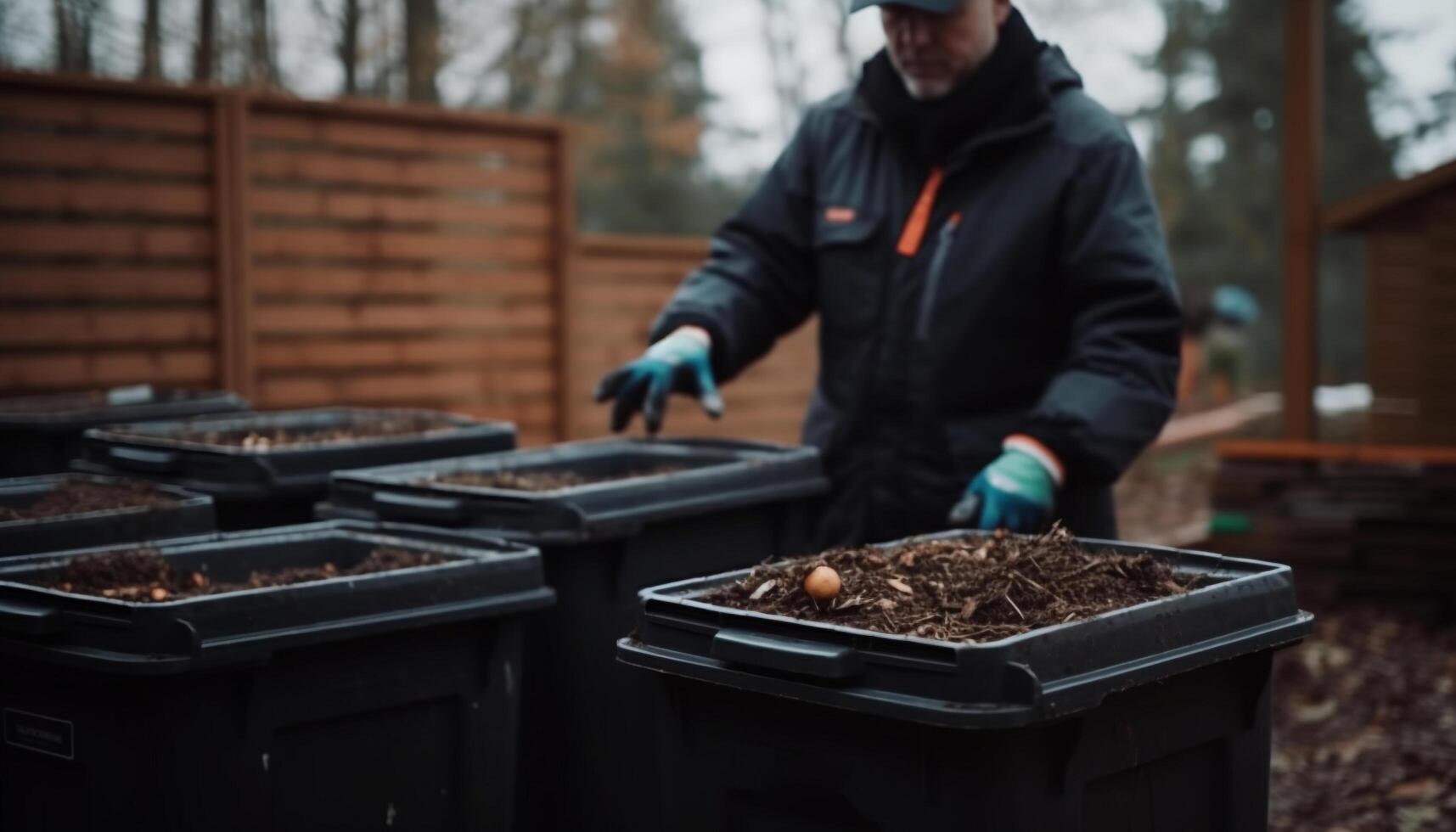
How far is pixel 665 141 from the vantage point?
23.4 meters

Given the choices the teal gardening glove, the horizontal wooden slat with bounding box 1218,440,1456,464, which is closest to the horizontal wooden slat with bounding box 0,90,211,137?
the teal gardening glove

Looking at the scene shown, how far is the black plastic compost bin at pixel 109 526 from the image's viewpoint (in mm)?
3232

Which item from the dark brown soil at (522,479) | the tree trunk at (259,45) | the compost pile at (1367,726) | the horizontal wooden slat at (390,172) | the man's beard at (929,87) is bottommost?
the compost pile at (1367,726)

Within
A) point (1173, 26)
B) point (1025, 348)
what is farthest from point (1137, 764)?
point (1173, 26)

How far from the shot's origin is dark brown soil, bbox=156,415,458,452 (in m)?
4.32

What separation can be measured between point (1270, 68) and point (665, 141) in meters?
10.5

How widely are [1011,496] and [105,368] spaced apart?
477cm

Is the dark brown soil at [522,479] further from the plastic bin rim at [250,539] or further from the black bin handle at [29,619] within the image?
the black bin handle at [29,619]

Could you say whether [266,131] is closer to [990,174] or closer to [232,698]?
[990,174]

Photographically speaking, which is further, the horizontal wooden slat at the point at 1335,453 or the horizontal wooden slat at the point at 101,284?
the horizontal wooden slat at the point at 1335,453

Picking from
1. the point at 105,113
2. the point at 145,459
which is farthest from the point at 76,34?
the point at 145,459

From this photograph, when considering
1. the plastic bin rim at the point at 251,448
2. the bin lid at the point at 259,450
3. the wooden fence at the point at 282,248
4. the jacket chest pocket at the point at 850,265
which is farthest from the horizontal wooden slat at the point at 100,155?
the jacket chest pocket at the point at 850,265

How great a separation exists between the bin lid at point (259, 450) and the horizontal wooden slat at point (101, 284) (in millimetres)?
2213

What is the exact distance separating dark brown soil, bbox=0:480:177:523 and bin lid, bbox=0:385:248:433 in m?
0.96
